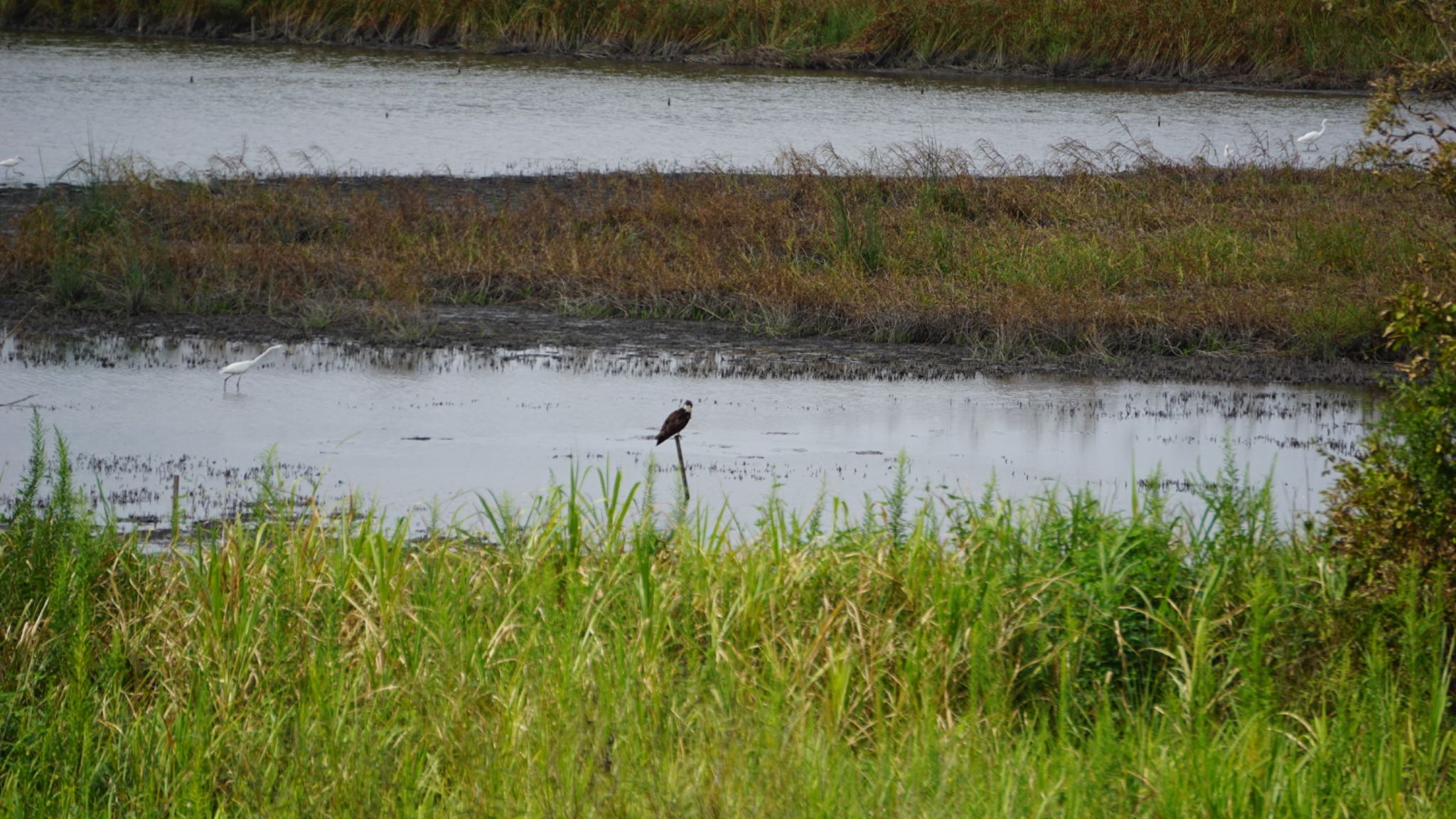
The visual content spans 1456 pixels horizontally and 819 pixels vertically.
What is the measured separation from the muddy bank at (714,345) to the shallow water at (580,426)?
282 millimetres

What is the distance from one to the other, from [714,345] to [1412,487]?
8.68 m

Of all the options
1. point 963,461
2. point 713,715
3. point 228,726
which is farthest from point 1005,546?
point 963,461

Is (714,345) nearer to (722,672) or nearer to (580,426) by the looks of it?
(580,426)

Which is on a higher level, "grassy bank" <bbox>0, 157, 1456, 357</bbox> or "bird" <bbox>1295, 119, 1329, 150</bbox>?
"bird" <bbox>1295, 119, 1329, 150</bbox>

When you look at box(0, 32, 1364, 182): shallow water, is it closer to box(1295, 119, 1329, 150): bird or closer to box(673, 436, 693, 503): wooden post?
box(1295, 119, 1329, 150): bird

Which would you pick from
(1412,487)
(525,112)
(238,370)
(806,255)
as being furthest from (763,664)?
(525,112)

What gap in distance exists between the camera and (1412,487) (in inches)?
234

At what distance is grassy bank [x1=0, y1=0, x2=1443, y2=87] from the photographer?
128ft

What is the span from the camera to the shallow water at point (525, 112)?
1009 inches

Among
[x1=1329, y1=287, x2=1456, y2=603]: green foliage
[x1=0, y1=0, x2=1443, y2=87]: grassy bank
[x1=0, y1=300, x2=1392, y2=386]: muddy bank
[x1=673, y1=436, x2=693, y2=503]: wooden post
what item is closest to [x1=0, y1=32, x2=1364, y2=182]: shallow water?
[x1=0, y1=0, x2=1443, y2=87]: grassy bank

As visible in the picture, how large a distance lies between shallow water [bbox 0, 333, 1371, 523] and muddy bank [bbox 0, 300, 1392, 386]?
0.92ft

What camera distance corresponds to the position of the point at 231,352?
1346 centimetres

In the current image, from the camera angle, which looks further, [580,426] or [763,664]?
[580,426]

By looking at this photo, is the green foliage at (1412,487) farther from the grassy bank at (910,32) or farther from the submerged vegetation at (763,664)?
the grassy bank at (910,32)
